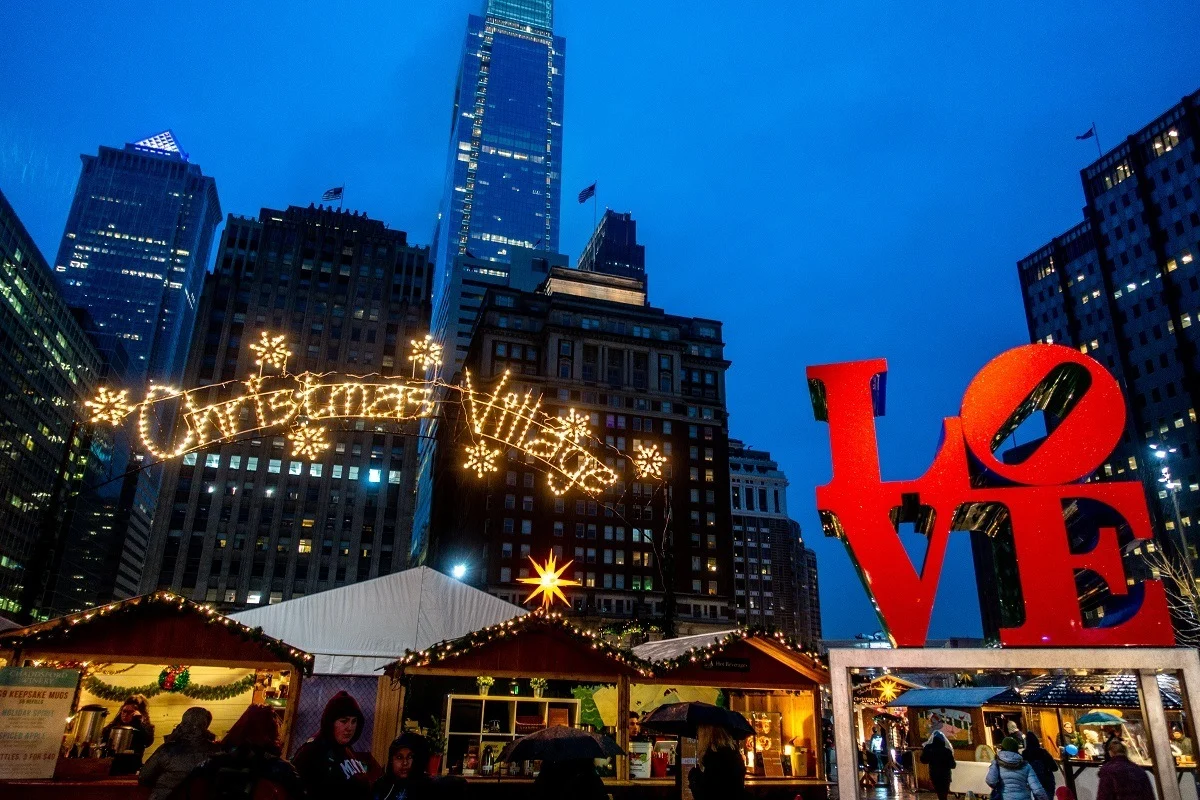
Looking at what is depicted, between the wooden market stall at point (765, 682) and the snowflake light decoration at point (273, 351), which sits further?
the wooden market stall at point (765, 682)

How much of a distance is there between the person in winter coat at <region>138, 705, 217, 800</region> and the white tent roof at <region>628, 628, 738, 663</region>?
10790mm

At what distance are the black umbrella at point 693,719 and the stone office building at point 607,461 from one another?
63.0 m

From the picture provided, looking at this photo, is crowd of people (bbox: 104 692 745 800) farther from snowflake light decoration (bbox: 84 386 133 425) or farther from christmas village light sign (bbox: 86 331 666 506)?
snowflake light decoration (bbox: 84 386 133 425)

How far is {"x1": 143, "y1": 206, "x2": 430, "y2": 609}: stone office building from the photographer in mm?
77125

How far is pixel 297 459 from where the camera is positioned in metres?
74.4

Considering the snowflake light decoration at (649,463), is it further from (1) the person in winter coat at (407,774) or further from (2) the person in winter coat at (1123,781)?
(1) the person in winter coat at (407,774)

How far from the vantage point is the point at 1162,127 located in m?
80.9

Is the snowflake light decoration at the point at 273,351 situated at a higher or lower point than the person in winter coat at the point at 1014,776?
higher

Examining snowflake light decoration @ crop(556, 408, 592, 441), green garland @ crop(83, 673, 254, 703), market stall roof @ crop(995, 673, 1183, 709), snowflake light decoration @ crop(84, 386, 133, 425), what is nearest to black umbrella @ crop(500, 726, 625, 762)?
snowflake light decoration @ crop(556, 408, 592, 441)

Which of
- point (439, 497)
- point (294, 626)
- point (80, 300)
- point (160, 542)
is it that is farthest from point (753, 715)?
point (80, 300)

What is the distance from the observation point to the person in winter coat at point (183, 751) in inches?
265

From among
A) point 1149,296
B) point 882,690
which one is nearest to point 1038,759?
point 882,690

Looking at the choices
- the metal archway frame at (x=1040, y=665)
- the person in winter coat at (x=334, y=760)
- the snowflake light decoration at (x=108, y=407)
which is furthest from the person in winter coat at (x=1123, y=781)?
the snowflake light decoration at (x=108, y=407)

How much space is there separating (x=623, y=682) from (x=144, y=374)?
710 feet
